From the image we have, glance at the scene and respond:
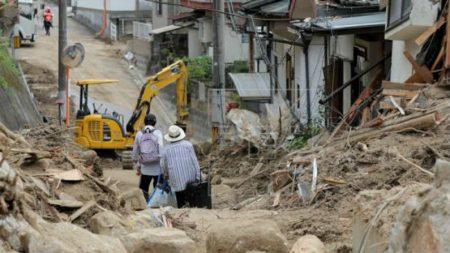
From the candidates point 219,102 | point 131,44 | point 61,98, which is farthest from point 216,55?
point 131,44

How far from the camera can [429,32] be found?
13773mm

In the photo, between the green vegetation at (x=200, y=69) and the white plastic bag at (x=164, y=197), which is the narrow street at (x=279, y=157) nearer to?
the white plastic bag at (x=164, y=197)

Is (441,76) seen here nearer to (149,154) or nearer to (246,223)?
(149,154)

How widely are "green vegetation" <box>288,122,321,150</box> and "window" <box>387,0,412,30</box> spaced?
3.10 metres

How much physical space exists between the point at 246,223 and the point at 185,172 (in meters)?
4.46

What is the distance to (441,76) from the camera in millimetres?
13281

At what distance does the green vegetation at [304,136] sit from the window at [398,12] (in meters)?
3.10

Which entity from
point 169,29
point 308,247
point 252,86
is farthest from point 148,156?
point 169,29

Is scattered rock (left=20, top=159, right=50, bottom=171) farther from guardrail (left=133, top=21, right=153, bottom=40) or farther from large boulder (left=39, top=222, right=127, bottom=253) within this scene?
guardrail (left=133, top=21, right=153, bottom=40)

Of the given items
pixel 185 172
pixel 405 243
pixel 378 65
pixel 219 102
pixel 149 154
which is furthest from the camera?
pixel 219 102

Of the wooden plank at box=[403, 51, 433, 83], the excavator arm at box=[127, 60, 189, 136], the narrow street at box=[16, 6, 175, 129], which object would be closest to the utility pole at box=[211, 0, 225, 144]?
the excavator arm at box=[127, 60, 189, 136]

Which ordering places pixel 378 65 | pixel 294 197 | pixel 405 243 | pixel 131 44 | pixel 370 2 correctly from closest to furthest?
pixel 405 243 < pixel 294 197 < pixel 378 65 < pixel 370 2 < pixel 131 44

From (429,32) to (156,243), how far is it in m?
7.25

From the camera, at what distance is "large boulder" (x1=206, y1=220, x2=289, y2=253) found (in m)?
8.16
